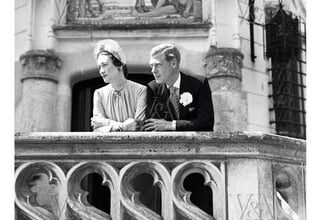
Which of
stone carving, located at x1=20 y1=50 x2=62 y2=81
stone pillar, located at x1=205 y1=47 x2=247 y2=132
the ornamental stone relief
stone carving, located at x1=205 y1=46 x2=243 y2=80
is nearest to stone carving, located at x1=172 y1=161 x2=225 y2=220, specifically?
the ornamental stone relief

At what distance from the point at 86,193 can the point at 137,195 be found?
19cm

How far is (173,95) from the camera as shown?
2.24 meters

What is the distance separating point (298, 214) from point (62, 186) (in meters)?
0.91

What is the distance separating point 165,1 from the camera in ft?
14.7

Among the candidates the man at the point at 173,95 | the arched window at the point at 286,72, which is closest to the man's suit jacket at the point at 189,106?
the man at the point at 173,95

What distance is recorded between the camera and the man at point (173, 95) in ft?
7.10

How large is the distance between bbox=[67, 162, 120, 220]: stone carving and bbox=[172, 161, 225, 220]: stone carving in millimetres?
214

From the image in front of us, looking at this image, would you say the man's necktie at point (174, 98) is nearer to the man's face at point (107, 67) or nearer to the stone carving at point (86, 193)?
the man's face at point (107, 67)

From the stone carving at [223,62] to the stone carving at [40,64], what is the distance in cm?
127

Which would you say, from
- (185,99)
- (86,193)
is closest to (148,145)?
(86,193)

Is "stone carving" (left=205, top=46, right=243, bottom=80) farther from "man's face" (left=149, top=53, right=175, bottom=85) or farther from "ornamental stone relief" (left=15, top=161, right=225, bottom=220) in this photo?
"ornamental stone relief" (left=15, top=161, right=225, bottom=220)

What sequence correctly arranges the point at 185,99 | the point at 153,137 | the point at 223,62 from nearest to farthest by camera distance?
the point at 153,137, the point at 185,99, the point at 223,62

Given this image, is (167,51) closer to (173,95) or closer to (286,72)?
(173,95)

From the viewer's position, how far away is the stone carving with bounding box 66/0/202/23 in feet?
14.6
